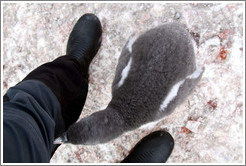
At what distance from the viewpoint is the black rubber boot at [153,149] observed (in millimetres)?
3332

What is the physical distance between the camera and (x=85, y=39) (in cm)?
356

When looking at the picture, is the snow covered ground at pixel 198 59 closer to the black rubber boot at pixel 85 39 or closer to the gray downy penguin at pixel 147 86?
the black rubber boot at pixel 85 39

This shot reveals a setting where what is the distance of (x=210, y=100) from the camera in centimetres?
318

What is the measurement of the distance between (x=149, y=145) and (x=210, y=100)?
122 centimetres

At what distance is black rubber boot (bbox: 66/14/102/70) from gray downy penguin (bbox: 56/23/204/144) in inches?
35.8

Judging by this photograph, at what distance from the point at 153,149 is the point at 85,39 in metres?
2.21

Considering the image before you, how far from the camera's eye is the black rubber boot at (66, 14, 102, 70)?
3455 mm

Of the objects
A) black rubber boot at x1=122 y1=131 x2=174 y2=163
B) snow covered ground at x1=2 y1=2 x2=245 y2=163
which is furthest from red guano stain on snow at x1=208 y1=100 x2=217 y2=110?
black rubber boot at x1=122 y1=131 x2=174 y2=163

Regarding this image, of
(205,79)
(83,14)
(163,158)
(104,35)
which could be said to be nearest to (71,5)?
(83,14)

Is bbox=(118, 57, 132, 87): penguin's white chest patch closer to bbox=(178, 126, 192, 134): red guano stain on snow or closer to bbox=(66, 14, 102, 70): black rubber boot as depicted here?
bbox=(66, 14, 102, 70): black rubber boot

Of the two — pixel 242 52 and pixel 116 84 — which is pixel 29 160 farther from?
pixel 242 52

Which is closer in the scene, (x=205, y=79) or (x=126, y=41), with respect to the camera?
(x=205, y=79)

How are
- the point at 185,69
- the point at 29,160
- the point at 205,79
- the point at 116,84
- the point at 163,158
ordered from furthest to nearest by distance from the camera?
the point at 163,158 < the point at 205,79 < the point at 116,84 < the point at 185,69 < the point at 29,160

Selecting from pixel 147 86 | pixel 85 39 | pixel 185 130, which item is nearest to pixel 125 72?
pixel 147 86
